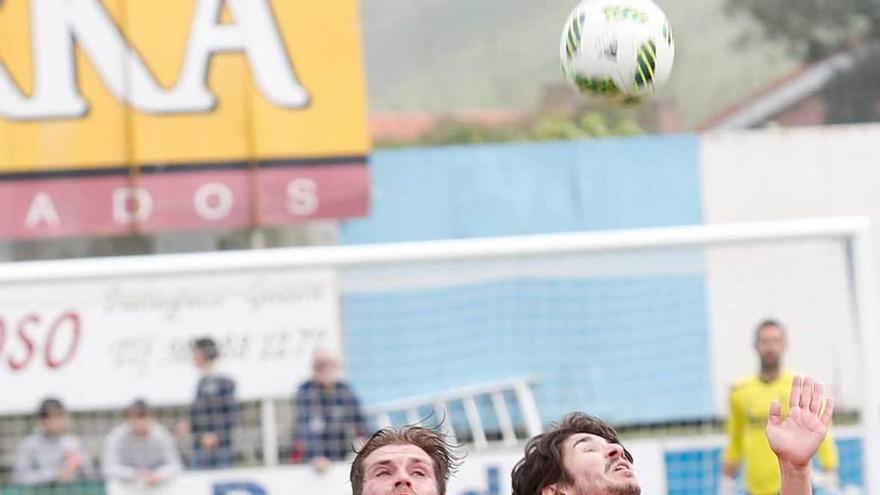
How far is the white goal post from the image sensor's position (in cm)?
870

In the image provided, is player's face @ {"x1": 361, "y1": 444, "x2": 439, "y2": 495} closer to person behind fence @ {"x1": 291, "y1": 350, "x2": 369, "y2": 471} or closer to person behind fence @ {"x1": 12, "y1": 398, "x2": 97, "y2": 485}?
person behind fence @ {"x1": 291, "y1": 350, "x2": 369, "y2": 471}

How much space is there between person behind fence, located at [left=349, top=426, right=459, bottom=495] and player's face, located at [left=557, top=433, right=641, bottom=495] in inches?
11.8

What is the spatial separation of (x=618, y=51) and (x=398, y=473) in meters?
2.51

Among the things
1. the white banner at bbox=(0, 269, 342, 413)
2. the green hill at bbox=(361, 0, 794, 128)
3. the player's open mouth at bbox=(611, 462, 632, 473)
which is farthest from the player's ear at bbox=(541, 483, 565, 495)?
the green hill at bbox=(361, 0, 794, 128)

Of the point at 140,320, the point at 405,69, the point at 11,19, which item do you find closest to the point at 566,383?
the point at 140,320

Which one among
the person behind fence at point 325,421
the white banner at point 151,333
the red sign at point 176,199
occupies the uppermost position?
the red sign at point 176,199

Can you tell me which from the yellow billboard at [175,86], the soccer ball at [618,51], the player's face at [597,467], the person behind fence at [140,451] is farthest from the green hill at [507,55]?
the player's face at [597,467]

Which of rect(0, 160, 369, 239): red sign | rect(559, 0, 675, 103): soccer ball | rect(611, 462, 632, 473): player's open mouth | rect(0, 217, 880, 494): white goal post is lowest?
rect(611, 462, 632, 473): player's open mouth

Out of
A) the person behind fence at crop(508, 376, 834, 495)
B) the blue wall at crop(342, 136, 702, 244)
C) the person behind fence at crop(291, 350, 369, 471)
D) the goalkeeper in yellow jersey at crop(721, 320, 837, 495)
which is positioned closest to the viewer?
the person behind fence at crop(508, 376, 834, 495)

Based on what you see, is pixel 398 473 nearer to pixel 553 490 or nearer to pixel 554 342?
pixel 553 490

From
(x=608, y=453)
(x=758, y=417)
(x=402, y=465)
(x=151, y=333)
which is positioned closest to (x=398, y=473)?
(x=402, y=465)

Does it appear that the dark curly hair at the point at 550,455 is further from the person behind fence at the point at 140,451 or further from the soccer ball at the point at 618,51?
the person behind fence at the point at 140,451

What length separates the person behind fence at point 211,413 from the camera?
8.86 metres

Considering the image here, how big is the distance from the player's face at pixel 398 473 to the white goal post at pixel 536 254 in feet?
14.5
